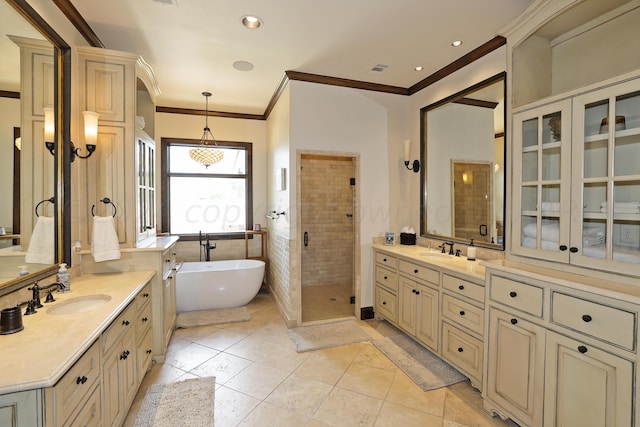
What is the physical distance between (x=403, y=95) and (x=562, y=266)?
2.87 meters

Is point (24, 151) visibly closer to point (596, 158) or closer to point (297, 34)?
point (297, 34)

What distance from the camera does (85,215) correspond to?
253cm

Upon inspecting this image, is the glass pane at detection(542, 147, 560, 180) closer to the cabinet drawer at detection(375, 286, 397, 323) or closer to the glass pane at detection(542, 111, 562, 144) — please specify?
the glass pane at detection(542, 111, 562, 144)

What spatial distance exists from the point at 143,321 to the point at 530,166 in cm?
313

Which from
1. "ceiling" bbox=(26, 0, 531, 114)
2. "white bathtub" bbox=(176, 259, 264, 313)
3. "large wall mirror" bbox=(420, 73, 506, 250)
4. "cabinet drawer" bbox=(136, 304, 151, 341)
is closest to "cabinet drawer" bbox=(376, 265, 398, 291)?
"large wall mirror" bbox=(420, 73, 506, 250)

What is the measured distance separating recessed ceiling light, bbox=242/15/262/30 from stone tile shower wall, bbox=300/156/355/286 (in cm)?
280

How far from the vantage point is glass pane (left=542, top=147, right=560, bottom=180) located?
1.85 meters

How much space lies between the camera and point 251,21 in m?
2.46

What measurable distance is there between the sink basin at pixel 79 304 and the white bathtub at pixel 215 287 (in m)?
1.88

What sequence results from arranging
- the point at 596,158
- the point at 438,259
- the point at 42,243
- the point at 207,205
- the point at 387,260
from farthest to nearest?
the point at 207,205 → the point at 387,260 → the point at 438,259 → the point at 42,243 → the point at 596,158

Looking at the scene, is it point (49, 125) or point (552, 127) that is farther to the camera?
point (49, 125)

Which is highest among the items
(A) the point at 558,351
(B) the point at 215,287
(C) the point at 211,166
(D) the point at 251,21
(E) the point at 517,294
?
(D) the point at 251,21

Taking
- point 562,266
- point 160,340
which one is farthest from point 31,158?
point 562,266

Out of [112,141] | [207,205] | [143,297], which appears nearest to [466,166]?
[143,297]
